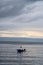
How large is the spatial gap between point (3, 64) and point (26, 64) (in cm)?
565

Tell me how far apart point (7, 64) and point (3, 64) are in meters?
1.01

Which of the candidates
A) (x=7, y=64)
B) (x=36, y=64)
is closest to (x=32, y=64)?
(x=36, y=64)

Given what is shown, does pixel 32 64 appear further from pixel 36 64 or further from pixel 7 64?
pixel 7 64

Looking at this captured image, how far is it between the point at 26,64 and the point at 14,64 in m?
2.97

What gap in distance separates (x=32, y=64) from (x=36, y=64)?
3.31ft

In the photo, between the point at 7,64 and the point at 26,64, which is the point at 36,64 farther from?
the point at 7,64

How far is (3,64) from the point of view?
67938 millimetres

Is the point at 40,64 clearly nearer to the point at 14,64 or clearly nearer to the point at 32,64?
the point at 32,64

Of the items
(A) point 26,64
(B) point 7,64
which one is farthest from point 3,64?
(A) point 26,64

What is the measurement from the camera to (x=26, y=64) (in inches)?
2689

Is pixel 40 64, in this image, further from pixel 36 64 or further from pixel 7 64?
pixel 7 64

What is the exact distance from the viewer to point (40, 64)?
222ft

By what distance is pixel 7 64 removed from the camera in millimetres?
67750

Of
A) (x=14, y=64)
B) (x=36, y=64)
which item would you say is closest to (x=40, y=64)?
(x=36, y=64)
